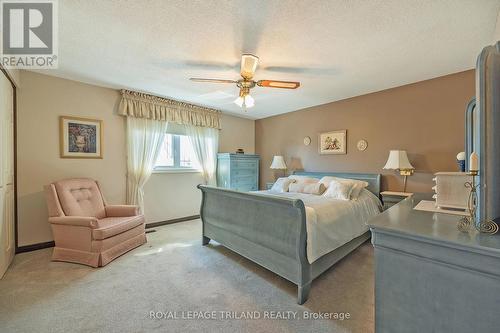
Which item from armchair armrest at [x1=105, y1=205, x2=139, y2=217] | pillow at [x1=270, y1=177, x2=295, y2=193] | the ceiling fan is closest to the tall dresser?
pillow at [x1=270, y1=177, x2=295, y2=193]

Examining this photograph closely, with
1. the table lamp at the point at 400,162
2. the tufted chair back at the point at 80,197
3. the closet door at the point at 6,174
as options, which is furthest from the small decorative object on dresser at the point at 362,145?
the closet door at the point at 6,174

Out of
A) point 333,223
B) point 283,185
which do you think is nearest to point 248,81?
point 333,223

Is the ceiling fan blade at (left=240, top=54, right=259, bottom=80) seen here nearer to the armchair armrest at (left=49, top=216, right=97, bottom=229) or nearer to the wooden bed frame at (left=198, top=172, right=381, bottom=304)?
the wooden bed frame at (left=198, top=172, right=381, bottom=304)

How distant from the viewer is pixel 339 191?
10.7ft

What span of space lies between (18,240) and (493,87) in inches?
193

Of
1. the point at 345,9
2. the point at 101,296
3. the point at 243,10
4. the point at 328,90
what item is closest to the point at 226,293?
the point at 101,296

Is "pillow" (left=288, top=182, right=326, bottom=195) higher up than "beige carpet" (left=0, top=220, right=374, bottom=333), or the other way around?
"pillow" (left=288, top=182, right=326, bottom=195)

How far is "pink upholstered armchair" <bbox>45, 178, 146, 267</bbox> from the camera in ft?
8.59

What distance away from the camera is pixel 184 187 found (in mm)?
4668

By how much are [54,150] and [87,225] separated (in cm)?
150

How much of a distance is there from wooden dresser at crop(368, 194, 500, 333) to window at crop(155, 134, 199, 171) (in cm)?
414

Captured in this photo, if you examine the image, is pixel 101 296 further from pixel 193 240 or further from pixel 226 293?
pixel 193 240

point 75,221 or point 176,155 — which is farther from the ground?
point 176,155

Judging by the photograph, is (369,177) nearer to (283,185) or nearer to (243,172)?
(283,185)
